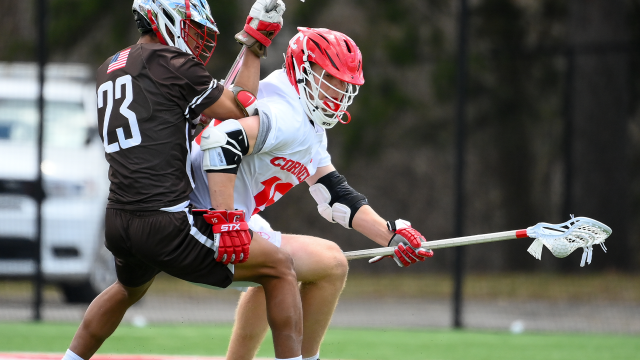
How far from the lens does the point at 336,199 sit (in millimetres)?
4195

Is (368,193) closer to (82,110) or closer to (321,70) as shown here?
(82,110)

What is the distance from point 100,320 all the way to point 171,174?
0.82 meters

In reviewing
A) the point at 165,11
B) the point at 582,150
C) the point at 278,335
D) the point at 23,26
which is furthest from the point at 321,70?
the point at 23,26

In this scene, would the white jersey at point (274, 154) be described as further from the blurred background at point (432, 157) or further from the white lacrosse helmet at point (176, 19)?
the blurred background at point (432, 157)

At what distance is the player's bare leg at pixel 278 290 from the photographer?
351 centimetres

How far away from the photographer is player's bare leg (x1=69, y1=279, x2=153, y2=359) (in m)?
3.82

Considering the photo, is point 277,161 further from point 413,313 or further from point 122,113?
point 413,313

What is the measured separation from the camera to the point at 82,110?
798cm

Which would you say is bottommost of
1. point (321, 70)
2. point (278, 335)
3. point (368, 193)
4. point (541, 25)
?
point (368, 193)

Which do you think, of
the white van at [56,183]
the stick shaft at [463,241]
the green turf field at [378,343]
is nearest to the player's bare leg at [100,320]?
the stick shaft at [463,241]

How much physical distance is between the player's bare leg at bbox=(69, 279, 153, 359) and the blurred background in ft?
12.8

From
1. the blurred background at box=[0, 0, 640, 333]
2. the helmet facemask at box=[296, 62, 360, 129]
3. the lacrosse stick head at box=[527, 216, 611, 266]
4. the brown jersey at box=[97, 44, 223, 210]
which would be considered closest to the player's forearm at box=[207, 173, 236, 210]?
the brown jersey at box=[97, 44, 223, 210]

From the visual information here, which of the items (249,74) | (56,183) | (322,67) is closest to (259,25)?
(249,74)

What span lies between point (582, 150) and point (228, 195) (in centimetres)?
631
